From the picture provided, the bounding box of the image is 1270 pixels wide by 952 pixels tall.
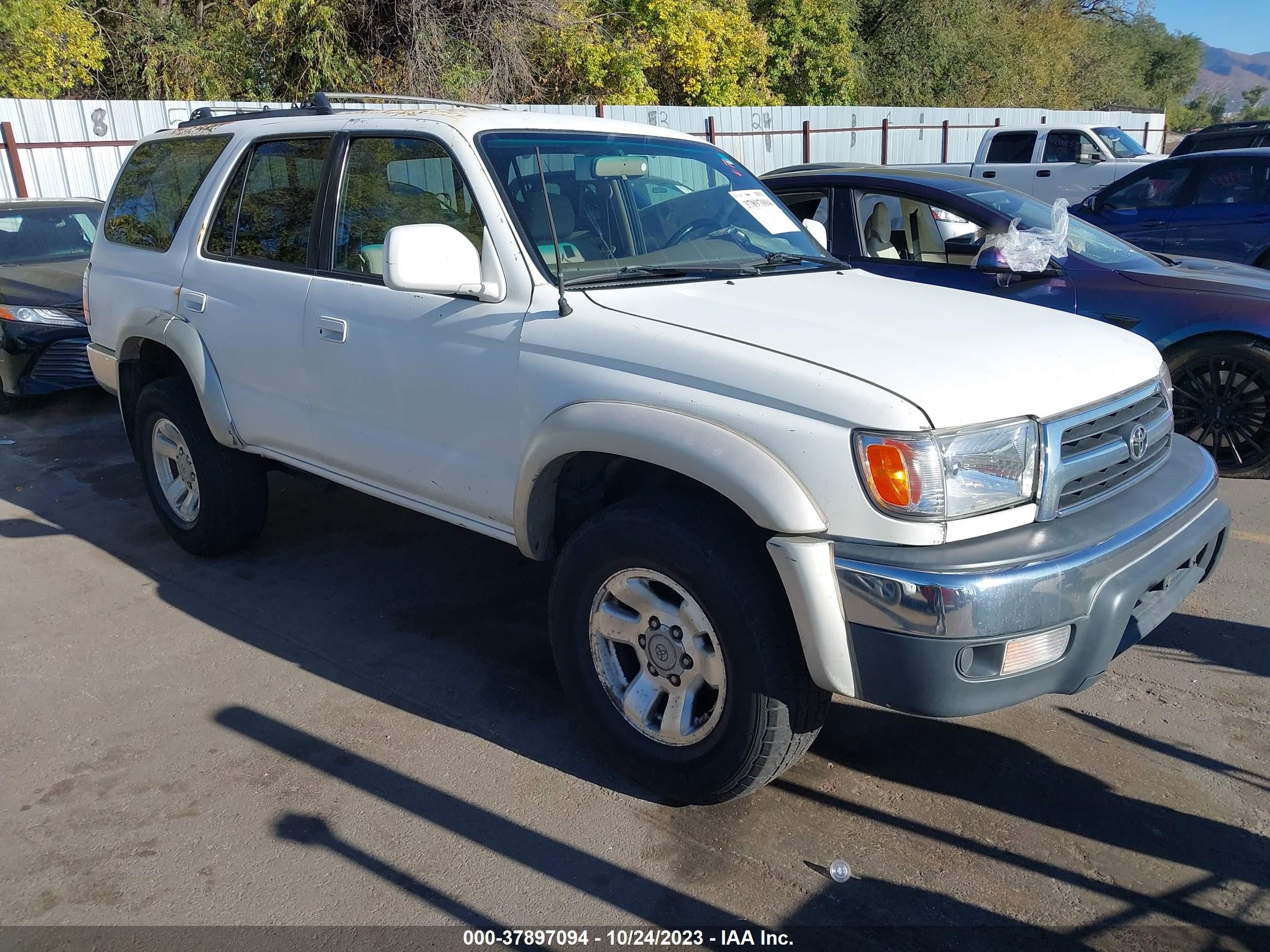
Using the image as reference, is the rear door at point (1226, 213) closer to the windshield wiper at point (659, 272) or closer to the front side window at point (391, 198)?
the windshield wiper at point (659, 272)

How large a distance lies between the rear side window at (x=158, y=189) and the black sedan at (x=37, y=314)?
2.37 meters

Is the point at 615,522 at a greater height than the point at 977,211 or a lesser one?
lesser

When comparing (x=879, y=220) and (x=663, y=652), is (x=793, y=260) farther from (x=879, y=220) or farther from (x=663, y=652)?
(x=879, y=220)

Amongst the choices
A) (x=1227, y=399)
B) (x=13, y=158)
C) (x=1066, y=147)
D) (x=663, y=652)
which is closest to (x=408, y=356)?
(x=663, y=652)

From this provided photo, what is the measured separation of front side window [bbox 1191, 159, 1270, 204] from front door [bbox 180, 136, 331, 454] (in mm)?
8577

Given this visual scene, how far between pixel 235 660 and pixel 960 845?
109 inches

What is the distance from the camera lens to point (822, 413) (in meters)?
2.62

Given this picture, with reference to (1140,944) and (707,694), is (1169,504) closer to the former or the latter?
(1140,944)

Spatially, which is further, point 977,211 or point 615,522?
point 977,211

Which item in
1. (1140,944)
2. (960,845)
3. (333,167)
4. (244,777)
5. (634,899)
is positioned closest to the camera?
(1140,944)

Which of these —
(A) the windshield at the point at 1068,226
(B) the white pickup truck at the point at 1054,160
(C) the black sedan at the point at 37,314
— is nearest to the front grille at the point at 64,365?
(C) the black sedan at the point at 37,314

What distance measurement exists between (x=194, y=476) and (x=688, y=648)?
308cm

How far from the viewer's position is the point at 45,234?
9.05 m

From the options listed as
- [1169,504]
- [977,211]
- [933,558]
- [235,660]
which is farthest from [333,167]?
[977,211]
